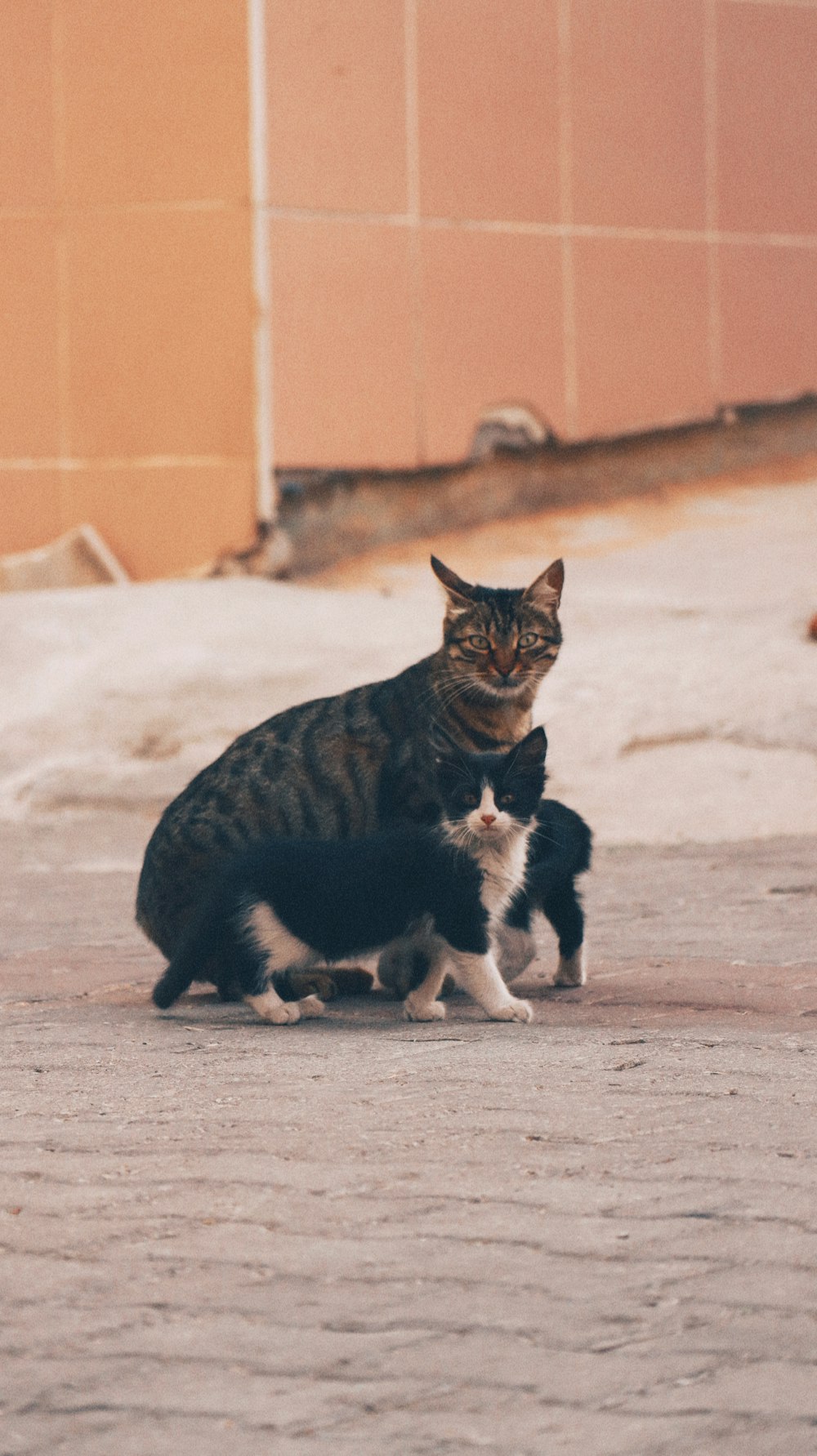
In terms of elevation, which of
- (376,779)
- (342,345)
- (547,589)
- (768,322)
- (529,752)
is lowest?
(376,779)

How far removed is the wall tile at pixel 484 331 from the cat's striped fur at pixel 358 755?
8.14 meters

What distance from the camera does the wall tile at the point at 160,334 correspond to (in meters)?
13.0

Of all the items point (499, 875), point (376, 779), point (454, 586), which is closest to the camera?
point (499, 875)

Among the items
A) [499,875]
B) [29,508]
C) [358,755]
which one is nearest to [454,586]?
[358,755]

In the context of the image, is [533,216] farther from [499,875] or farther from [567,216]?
[499,875]

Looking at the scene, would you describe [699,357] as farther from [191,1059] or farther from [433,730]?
[191,1059]

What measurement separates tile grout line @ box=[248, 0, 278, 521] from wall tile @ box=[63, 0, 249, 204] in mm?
68

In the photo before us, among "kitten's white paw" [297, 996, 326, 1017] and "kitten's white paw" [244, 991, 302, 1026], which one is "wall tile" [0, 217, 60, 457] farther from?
"kitten's white paw" [244, 991, 302, 1026]

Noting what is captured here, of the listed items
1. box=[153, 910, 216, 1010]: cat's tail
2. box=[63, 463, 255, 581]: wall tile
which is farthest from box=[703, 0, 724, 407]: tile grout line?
box=[153, 910, 216, 1010]: cat's tail

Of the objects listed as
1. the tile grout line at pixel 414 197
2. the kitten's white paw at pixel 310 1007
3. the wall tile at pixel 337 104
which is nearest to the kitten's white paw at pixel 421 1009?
the kitten's white paw at pixel 310 1007

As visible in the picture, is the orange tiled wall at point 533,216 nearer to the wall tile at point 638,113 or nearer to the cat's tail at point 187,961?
the wall tile at point 638,113

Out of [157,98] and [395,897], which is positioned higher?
[157,98]

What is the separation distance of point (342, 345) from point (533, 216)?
1.99 metres

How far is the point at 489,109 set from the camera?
13828 mm
